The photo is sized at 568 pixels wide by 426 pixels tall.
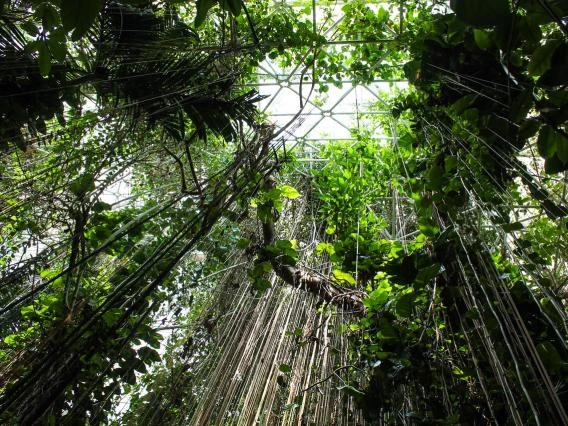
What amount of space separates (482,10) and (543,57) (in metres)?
0.29

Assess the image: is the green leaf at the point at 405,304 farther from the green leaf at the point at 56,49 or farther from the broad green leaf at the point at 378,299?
the green leaf at the point at 56,49

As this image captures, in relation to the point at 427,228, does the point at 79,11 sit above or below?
below

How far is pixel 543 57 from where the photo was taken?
2.04 ft

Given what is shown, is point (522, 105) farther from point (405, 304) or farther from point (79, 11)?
point (79, 11)

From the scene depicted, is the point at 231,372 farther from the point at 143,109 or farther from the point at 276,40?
the point at 276,40

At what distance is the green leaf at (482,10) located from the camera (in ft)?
1.33

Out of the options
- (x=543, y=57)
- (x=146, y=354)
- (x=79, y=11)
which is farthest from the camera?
(x=146, y=354)

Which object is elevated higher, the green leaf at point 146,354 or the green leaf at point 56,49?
the green leaf at point 146,354

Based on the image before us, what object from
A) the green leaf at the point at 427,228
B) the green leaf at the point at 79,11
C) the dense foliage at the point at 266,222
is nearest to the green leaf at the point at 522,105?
the dense foliage at the point at 266,222

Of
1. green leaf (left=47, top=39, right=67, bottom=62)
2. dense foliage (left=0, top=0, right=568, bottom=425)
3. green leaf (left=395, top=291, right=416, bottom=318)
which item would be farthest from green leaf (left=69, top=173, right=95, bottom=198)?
green leaf (left=395, top=291, right=416, bottom=318)

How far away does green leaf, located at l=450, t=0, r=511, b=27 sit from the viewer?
15.9 inches

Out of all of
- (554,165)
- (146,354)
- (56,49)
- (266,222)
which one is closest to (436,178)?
(554,165)

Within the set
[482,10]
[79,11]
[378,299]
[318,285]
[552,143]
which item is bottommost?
[79,11]

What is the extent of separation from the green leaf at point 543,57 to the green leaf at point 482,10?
10.4 inches
